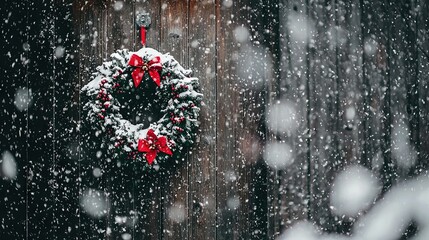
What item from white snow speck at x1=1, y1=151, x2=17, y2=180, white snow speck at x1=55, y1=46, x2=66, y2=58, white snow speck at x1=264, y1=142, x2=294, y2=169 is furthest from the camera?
white snow speck at x1=1, y1=151, x2=17, y2=180

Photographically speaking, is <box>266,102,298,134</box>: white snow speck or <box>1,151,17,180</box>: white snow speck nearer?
<box>266,102,298,134</box>: white snow speck

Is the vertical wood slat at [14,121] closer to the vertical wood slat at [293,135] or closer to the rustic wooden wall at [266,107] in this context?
the rustic wooden wall at [266,107]

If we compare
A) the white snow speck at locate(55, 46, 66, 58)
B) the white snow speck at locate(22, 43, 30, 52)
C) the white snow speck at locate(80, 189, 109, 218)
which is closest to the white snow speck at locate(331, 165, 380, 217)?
the white snow speck at locate(80, 189, 109, 218)

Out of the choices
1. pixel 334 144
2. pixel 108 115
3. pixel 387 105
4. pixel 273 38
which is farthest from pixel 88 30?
pixel 387 105

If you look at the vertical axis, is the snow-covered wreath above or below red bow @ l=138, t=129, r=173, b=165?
above

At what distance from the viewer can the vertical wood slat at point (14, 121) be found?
3.02 metres

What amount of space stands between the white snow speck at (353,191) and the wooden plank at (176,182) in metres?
0.84

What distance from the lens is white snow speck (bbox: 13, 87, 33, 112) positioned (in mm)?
3004

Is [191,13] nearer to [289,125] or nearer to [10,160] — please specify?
Result: [289,125]

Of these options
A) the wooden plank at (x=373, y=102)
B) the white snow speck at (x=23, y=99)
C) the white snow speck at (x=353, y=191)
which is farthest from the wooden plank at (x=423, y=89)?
the white snow speck at (x=23, y=99)

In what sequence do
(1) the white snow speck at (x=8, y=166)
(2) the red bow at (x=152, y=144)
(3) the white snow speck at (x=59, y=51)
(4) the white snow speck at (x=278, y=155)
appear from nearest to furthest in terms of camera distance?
(2) the red bow at (x=152, y=144), (4) the white snow speck at (x=278, y=155), (3) the white snow speck at (x=59, y=51), (1) the white snow speck at (x=8, y=166)

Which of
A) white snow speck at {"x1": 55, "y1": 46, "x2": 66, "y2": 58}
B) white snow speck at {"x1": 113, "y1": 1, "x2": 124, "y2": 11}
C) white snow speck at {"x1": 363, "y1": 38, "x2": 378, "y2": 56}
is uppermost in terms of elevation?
white snow speck at {"x1": 113, "y1": 1, "x2": 124, "y2": 11}

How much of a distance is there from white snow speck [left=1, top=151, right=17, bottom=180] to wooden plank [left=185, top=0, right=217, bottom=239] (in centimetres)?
109

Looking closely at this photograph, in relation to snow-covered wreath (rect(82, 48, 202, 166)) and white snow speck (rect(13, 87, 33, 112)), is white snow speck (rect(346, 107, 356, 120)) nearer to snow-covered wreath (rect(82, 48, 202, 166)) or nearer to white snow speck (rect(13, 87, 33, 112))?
snow-covered wreath (rect(82, 48, 202, 166))
